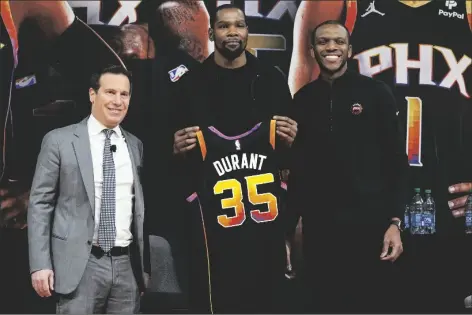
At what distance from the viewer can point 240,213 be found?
3197mm

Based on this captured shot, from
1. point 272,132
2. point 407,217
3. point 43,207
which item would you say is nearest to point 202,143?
point 272,132

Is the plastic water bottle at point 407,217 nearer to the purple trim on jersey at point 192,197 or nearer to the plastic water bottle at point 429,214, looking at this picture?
the plastic water bottle at point 429,214

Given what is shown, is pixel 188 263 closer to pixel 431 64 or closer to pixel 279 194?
pixel 279 194

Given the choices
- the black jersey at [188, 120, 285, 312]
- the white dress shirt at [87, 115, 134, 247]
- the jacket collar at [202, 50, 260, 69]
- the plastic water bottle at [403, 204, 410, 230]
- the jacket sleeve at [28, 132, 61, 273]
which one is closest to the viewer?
the jacket sleeve at [28, 132, 61, 273]

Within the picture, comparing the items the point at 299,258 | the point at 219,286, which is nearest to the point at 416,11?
the point at 299,258

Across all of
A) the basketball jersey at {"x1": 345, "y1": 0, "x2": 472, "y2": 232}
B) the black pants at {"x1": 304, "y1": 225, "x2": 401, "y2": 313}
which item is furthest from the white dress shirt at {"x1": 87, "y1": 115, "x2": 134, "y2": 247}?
the basketball jersey at {"x1": 345, "y1": 0, "x2": 472, "y2": 232}

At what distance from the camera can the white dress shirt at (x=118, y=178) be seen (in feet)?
9.63

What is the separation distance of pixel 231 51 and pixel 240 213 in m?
0.95

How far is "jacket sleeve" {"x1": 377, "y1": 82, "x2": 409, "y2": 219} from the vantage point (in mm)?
3270

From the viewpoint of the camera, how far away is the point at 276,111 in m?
3.43

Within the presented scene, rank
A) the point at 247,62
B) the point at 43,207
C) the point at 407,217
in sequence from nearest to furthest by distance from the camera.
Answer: the point at 43,207, the point at 247,62, the point at 407,217

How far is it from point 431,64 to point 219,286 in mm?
2010

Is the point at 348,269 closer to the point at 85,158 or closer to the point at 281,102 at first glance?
the point at 281,102

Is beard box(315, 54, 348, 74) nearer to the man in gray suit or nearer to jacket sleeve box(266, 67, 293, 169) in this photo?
jacket sleeve box(266, 67, 293, 169)
